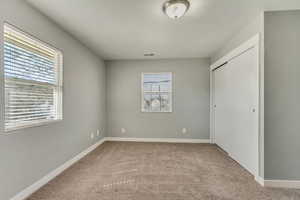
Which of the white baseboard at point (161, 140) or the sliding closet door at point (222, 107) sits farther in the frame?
the white baseboard at point (161, 140)

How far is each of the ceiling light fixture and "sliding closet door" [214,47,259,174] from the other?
129 centimetres

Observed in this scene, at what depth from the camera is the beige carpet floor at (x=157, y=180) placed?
2.09 m

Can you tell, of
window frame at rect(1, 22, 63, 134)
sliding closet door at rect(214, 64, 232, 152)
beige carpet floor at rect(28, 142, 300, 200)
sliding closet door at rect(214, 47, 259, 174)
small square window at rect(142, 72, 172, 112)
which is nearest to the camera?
window frame at rect(1, 22, 63, 134)

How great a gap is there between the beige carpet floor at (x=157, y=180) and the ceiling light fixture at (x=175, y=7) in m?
2.34

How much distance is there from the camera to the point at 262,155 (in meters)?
2.34

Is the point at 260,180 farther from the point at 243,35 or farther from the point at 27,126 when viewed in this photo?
the point at 27,126

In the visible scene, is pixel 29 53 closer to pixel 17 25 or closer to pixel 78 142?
pixel 17 25

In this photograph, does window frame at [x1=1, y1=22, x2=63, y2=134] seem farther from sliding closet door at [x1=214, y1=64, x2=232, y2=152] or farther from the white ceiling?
sliding closet door at [x1=214, y1=64, x2=232, y2=152]

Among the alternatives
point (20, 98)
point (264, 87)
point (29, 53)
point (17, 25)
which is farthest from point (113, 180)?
point (264, 87)

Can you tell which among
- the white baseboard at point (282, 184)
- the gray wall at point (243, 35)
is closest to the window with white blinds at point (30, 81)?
the gray wall at point (243, 35)

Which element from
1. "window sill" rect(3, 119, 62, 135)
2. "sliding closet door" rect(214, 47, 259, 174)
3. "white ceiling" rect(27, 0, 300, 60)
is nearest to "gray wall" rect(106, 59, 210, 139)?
"sliding closet door" rect(214, 47, 259, 174)

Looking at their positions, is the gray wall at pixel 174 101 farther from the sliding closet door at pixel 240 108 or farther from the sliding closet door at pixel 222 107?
the sliding closet door at pixel 240 108

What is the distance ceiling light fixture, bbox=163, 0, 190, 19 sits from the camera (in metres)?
1.99

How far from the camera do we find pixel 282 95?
2.31 m
